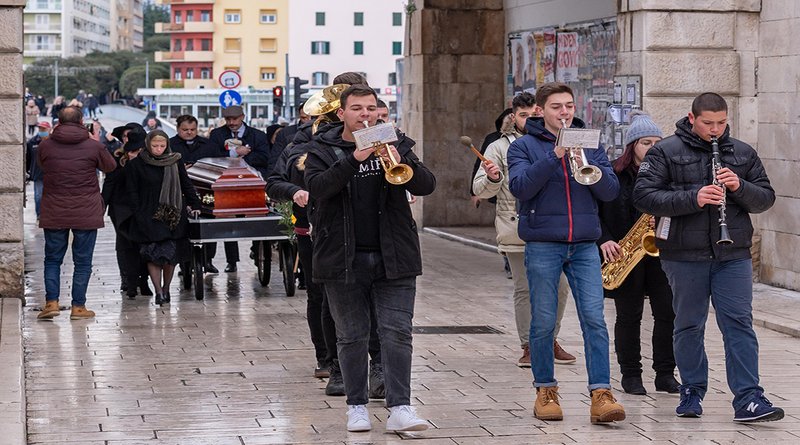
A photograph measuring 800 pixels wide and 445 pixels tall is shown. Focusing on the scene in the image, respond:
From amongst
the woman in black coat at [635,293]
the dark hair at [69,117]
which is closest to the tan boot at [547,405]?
the woman in black coat at [635,293]

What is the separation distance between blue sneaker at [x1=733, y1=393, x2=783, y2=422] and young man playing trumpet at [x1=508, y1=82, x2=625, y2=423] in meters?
0.64

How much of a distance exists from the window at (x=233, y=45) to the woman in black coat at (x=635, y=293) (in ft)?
398

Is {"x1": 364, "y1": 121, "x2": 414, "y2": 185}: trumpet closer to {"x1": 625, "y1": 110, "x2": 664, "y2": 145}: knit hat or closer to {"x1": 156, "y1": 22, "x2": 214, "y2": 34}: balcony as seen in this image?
{"x1": 625, "y1": 110, "x2": 664, "y2": 145}: knit hat

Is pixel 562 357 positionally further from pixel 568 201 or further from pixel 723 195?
pixel 723 195

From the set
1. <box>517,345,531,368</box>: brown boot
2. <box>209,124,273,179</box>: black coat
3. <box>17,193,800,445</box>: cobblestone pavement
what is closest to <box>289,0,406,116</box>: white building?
<box>209,124,273,179</box>: black coat

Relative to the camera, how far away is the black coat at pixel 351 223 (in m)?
8.05

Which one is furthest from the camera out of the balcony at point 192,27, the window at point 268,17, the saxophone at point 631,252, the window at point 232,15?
the balcony at point 192,27

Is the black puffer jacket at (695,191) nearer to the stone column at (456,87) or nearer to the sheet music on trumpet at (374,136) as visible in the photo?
the sheet music on trumpet at (374,136)

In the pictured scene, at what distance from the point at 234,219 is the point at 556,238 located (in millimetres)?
6746

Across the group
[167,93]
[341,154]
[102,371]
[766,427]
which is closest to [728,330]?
[766,427]

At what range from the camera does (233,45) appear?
131 meters

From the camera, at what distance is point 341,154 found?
8227 millimetres

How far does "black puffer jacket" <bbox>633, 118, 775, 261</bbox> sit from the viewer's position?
8.35 meters

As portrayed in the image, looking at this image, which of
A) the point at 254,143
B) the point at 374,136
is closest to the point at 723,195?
the point at 374,136
